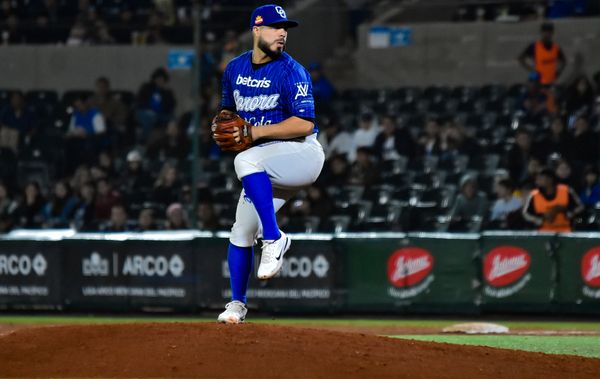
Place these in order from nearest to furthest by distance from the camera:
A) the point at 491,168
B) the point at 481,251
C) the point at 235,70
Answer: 1. the point at 235,70
2. the point at 481,251
3. the point at 491,168

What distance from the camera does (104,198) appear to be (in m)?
16.7

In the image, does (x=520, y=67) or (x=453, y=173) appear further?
(x=520, y=67)

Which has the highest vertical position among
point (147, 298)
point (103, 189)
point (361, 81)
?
point (361, 81)

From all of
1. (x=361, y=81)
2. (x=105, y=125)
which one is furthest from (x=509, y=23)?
(x=105, y=125)

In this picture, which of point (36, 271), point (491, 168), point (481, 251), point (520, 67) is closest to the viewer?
point (481, 251)

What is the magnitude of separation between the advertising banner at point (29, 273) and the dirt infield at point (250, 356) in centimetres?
798

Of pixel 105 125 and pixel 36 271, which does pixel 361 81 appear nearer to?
pixel 105 125

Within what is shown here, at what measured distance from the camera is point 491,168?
54.4 feet

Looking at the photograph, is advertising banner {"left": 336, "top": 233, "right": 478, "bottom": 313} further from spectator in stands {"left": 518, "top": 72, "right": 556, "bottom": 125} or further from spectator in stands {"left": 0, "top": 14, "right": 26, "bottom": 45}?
spectator in stands {"left": 0, "top": 14, "right": 26, "bottom": 45}

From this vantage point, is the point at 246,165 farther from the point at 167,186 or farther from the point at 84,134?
the point at 84,134

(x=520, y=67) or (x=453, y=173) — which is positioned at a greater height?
(x=520, y=67)

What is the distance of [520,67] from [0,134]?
7821mm

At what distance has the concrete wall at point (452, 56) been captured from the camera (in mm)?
18766

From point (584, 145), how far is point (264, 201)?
29.1 ft
